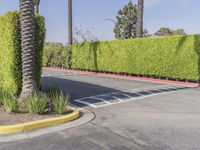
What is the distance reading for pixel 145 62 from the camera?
67.9 ft

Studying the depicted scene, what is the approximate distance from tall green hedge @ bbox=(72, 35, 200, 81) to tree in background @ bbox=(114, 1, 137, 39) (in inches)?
834

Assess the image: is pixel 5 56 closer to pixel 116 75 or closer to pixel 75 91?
pixel 75 91

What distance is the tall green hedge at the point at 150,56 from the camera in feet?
57.7

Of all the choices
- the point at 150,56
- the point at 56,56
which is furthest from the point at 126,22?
the point at 150,56

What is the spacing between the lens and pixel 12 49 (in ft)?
34.1

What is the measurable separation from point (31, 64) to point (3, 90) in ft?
5.48

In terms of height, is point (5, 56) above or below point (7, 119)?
above

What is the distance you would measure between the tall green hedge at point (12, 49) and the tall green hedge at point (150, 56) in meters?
9.57

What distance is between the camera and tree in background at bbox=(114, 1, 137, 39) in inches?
1868

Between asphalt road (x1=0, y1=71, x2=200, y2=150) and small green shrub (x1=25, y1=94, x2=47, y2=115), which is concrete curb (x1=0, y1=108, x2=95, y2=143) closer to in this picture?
asphalt road (x1=0, y1=71, x2=200, y2=150)

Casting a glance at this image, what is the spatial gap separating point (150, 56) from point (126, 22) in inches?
1099

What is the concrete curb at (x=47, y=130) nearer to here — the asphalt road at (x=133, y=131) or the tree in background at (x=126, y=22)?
the asphalt road at (x=133, y=131)

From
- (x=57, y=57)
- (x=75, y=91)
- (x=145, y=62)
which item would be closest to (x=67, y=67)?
(x=57, y=57)

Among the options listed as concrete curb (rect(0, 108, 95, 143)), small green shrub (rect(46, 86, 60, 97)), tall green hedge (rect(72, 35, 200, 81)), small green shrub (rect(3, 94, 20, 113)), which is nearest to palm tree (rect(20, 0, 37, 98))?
small green shrub (rect(3, 94, 20, 113))
